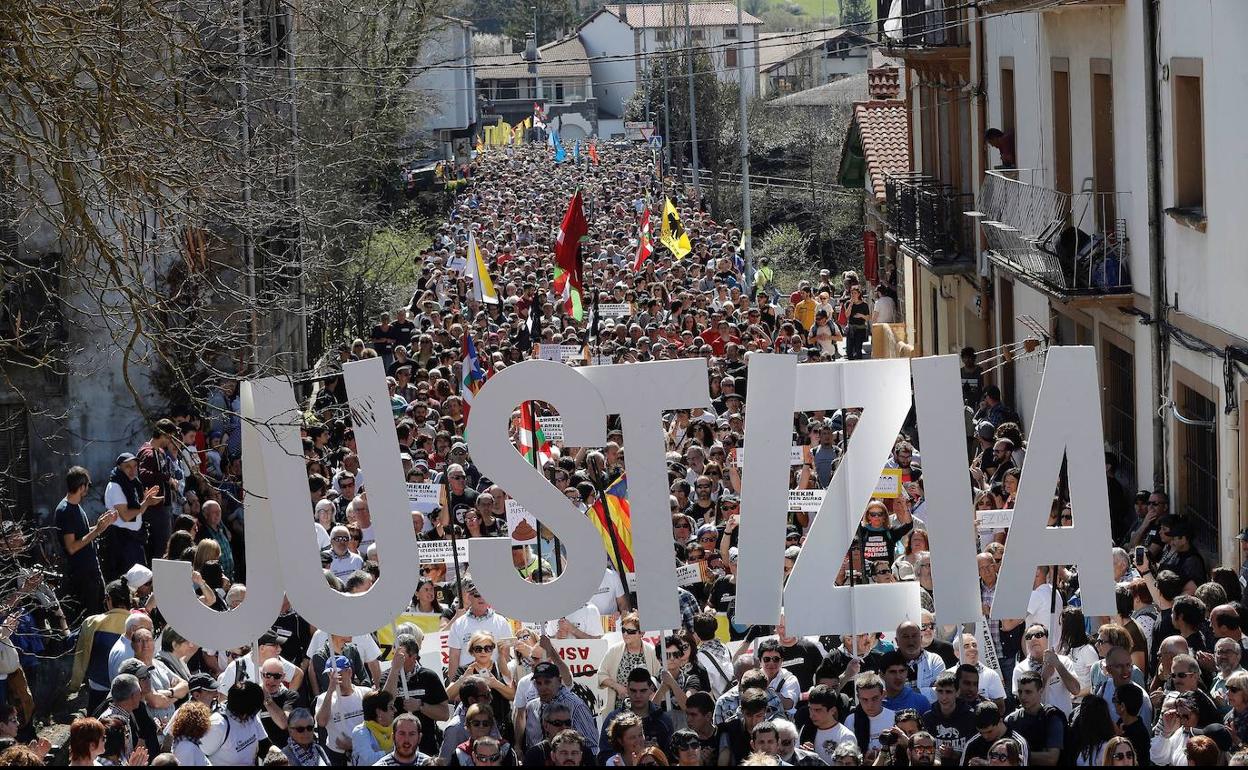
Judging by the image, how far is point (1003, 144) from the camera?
20297mm

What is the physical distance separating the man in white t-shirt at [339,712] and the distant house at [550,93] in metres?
112

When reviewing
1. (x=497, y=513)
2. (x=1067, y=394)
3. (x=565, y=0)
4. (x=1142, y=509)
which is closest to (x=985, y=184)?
(x=1142, y=509)

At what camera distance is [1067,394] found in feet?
30.1

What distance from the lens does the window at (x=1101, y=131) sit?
645 inches

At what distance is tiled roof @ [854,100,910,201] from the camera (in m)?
30.7

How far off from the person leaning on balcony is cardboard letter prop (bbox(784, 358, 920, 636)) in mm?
11115

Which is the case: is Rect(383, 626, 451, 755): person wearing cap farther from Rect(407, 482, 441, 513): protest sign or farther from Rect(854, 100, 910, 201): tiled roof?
Rect(854, 100, 910, 201): tiled roof

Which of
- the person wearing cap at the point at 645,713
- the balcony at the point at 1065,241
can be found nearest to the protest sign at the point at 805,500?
the person wearing cap at the point at 645,713

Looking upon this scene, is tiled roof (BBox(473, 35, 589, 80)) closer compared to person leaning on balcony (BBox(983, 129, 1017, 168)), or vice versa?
person leaning on balcony (BBox(983, 129, 1017, 168))

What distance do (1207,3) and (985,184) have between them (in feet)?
26.3

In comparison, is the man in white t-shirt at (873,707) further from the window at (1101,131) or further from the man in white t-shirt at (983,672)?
the window at (1101,131)

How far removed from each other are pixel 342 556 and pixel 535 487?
3.07 m

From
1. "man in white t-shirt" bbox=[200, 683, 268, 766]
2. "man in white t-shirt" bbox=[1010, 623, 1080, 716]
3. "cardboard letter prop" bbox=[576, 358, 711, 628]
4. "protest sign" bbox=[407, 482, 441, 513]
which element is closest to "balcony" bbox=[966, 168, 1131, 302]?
"protest sign" bbox=[407, 482, 441, 513]

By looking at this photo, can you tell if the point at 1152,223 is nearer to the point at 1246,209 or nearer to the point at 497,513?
the point at 1246,209
